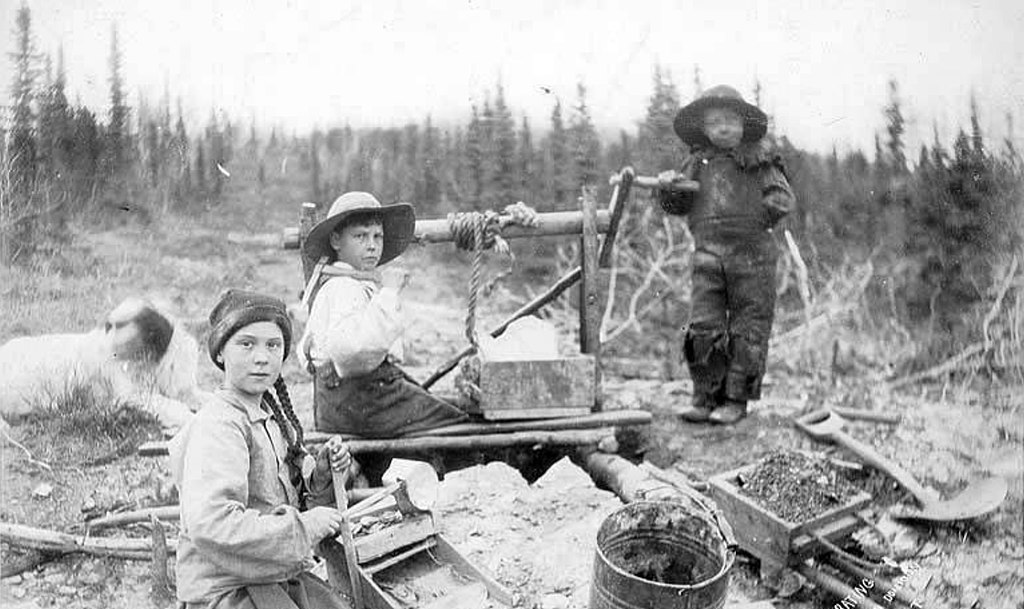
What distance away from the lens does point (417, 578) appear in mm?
2973

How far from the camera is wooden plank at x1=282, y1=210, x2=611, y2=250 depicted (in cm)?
446

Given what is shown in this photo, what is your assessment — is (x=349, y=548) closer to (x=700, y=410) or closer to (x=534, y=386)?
(x=534, y=386)

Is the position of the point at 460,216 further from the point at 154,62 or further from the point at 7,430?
the point at 7,430

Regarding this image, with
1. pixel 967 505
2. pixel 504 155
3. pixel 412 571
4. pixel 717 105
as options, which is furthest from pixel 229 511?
pixel 504 155

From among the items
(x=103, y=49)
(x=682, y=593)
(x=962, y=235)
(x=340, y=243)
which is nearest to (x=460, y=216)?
(x=340, y=243)

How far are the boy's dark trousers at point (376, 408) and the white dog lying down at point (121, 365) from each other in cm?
104

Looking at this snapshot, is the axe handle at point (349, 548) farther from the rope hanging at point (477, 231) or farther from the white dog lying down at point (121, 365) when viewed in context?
the white dog lying down at point (121, 365)

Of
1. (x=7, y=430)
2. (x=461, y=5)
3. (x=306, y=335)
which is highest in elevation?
(x=461, y=5)

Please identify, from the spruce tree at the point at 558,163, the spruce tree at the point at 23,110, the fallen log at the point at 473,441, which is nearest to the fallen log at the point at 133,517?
the fallen log at the point at 473,441

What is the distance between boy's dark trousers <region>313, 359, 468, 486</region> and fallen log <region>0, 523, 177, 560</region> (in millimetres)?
1055

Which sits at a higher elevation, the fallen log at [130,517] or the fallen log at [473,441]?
the fallen log at [473,441]

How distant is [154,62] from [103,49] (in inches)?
9.5

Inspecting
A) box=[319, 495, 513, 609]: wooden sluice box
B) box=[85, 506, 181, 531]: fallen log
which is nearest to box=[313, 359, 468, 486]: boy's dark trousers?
box=[85, 506, 181, 531]: fallen log

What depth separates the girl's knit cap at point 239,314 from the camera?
8.45ft
